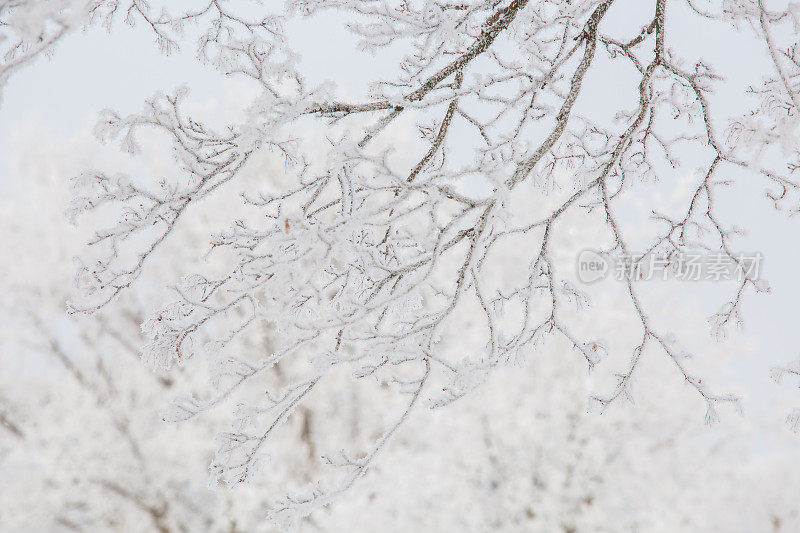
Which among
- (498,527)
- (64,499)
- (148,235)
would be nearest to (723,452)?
(498,527)

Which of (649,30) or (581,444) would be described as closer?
(649,30)

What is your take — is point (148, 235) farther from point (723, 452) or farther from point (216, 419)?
point (723, 452)

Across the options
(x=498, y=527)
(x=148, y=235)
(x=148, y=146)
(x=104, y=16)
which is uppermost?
(x=148, y=146)

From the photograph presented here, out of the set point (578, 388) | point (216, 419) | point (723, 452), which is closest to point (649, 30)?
point (578, 388)

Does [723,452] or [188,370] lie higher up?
[188,370]

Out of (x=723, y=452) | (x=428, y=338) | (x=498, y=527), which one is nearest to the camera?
(x=428, y=338)

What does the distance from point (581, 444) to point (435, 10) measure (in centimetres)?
794

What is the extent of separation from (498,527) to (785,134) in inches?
297

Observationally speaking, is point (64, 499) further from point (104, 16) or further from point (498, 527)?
point (104, 16)

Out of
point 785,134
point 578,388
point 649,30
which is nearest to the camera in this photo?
point 785,134

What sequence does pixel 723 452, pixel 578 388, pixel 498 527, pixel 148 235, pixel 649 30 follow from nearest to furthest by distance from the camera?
pixel 649 30
pixel 498 527
pixel 578 388
pixel 723 452
pixel 148 235

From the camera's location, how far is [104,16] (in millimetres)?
2023

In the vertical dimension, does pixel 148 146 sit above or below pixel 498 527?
above

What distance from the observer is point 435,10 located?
1626 mm
